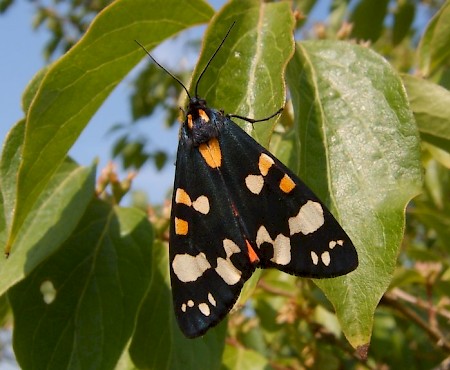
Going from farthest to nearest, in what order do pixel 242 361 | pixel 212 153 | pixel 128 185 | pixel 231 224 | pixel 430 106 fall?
pixel 242 361 < pixel 128 185 < pixel 430 106 < pixel 212 153 < pixel 231 224

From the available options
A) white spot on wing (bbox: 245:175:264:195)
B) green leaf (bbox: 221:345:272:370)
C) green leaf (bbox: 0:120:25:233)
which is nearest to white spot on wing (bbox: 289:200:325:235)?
white spot on wing (bbox: 245:175:264:195)

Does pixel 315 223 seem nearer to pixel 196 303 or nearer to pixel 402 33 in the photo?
pixel 196 303

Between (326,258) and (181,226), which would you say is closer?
(326,258)

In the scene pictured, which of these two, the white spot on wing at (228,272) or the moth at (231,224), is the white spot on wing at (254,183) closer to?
the moth at (231,224)

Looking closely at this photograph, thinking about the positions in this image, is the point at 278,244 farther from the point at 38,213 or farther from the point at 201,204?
the point at 38,213

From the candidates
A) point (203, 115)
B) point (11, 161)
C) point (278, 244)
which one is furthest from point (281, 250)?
point (11, 161)

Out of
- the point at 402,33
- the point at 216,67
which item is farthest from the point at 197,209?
A: the point at 402,33

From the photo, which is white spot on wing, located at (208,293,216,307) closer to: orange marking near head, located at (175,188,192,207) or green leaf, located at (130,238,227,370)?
orange marking near head, located at (175,188,192,207)
